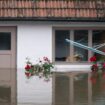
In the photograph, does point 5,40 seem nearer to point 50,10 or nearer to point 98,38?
point 50,10

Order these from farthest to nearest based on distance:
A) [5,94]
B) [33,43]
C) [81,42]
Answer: [81,42], [33,43], [5,94]

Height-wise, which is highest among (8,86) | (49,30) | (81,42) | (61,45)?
(49,30)

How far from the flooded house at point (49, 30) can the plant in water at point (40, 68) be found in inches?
11.2

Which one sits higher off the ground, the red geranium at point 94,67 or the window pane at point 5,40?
the window pane at point 5,40

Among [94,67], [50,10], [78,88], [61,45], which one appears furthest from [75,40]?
[78,88]

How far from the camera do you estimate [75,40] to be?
1847cm

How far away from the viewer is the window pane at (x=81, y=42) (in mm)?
18422

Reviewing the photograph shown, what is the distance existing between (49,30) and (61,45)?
0.82 metres

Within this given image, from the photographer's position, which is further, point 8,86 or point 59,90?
point 8,86

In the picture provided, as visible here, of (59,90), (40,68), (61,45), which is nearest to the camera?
(59,90)

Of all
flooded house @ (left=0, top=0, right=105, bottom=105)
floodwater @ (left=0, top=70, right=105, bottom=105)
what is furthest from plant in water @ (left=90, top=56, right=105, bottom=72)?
floodwater @ (left=0, top=70, right=105, bottom=105)

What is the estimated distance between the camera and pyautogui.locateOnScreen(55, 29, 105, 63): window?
18312 mm

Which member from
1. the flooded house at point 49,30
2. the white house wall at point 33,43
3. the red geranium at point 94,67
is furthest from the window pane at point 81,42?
the white house wall at point 33,43

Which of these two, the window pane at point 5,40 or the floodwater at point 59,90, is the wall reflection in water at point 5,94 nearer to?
the floodwater at point 59,90
